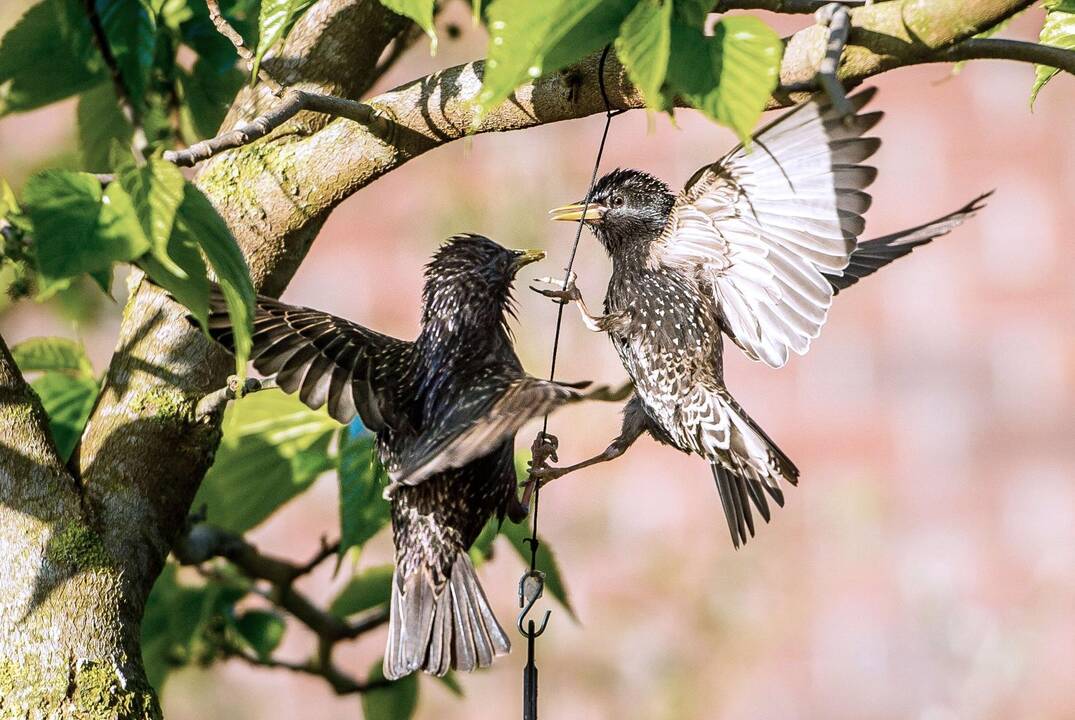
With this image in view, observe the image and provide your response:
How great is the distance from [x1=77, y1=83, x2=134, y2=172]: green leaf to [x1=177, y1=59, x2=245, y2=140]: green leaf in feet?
0.32

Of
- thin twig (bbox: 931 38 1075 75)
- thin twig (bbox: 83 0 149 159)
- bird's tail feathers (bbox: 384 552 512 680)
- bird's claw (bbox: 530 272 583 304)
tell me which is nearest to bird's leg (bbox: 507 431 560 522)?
bird's tail feathers (bbox: 384 552 512 680)

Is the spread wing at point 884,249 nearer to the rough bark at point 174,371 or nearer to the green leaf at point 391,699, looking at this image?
the rough bark at point 174,371

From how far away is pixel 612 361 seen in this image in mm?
3398

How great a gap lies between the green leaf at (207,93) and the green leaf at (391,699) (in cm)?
87

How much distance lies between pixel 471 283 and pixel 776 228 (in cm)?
46

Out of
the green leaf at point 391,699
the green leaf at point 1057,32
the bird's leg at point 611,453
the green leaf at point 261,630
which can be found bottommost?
the green leaf at point 391,699

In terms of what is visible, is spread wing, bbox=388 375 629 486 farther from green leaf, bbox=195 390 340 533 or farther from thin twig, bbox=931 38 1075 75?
thin twig, bbox=931 38 1075 75

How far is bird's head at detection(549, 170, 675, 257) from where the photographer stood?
1.70 metres

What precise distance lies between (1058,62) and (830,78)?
1.02 feet

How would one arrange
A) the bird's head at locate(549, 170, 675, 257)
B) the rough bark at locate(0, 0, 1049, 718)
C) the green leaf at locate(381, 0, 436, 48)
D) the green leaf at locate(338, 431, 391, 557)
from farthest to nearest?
the green leaf at locate(338, 431, 391, 557)
the bird's head at locate(549, 170, 675, 257)
the rough bark at locate(0, 0, 1049, 718)
the green leaf at locate(381, 0, 436, 48)

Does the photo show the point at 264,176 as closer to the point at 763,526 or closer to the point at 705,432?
the point at 705,432

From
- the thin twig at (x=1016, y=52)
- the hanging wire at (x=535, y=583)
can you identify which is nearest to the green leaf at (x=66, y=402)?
the hanging wire at (x=535, y=583)

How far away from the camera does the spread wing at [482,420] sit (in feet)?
4.39

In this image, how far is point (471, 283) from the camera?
5.98ft
